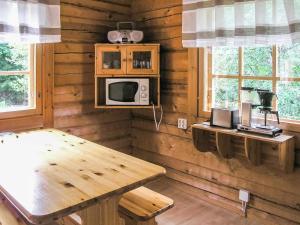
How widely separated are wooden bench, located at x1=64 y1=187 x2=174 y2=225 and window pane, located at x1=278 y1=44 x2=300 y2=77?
4.34ft

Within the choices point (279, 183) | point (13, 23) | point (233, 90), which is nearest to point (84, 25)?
point (13, 23)

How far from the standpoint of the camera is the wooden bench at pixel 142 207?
6.22ft

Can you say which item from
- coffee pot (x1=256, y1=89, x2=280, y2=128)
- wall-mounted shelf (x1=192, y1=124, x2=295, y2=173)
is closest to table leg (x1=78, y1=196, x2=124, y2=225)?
wall-mounted shelf (x1=192, y1=124, x2=295, y2=173)

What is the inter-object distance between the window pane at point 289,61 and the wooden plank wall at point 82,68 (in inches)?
73.8

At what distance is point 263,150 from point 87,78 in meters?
1.89

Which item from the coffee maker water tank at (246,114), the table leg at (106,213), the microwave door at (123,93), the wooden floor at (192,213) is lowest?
the wooden floor at (192,213)

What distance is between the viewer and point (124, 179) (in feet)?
5.48

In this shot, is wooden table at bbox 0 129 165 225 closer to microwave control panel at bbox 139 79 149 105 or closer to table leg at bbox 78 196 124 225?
table leg at bbox 78 196 124 225

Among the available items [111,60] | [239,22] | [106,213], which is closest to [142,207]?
[106,213]

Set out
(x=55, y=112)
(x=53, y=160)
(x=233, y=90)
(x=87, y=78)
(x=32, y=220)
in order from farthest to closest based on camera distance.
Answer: (x=87, y=78), (x=55, y=112), (x=233, y=90), (x=53, y=160), (x=32, y=220)


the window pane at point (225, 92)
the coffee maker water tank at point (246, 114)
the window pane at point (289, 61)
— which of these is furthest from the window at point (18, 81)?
the window pane at point (289, 61)

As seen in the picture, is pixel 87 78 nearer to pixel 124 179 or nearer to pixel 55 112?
pixel 55 112

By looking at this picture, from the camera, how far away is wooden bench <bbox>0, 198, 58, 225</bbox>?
191 centimetres

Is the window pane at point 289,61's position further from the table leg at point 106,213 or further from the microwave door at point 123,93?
the table leg at point 106,213
